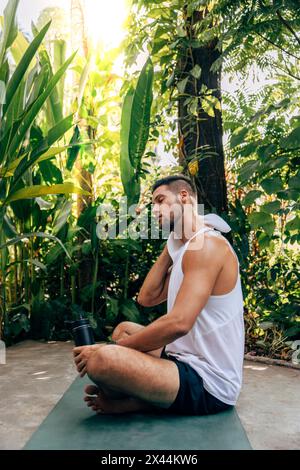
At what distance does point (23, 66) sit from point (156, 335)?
1.76 metres

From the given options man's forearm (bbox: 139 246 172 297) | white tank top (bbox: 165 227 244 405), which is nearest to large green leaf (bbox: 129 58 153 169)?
man's forearm (bbox: 139 246 172 297)

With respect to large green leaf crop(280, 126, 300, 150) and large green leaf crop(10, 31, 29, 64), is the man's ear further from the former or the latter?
large green leaf crop(10, 31, 29, 64)

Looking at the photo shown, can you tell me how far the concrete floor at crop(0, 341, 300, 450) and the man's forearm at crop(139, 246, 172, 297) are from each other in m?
0.62

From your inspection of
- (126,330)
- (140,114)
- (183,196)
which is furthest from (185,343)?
(140,114)

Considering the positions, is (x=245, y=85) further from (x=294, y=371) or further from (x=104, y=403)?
(x=104, y=403)

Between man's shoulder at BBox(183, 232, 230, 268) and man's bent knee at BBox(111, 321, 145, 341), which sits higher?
man's shoulder at BBox(183, 232, 230, 268)

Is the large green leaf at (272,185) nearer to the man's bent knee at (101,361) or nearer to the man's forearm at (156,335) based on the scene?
the man's forearm at (156,335)

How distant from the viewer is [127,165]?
376 centimetres

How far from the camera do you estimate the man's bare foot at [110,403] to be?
215cm

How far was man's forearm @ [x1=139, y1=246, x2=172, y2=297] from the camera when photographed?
8.29 ft

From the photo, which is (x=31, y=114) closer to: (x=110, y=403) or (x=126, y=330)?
(x=126, y=330)

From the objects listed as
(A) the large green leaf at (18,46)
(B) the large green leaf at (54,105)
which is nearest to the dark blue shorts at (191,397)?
(B) the large green leaf at (54,105)

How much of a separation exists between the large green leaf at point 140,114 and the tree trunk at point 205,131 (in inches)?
15.2
